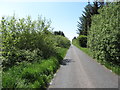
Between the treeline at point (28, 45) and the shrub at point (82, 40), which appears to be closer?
the treeline at point (28, 45)

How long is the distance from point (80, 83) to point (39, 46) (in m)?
7.02

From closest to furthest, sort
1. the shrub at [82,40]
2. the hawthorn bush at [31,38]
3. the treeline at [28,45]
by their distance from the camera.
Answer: the treeline at [28,45] → the hawthorn bush at [31,38] → the shrub at [82,40]

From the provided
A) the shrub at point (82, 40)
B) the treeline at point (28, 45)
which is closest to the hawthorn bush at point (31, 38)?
the treeline at point (28, 45)

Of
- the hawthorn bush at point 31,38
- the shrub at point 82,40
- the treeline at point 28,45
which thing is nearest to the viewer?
the treeline at point 28,45

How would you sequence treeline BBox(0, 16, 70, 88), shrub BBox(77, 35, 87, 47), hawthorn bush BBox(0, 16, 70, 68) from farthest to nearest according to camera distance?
shrub BBox(77, 35, 87, 47), hawthorn bush BBox(0, 16, 70, 68), treeline BBox(0, 16, 70, 88)

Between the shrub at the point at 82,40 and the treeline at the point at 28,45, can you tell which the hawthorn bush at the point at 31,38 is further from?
the shrub at the point at 82,40

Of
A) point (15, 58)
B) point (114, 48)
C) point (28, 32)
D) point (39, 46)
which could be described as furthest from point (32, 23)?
point (114, 48)

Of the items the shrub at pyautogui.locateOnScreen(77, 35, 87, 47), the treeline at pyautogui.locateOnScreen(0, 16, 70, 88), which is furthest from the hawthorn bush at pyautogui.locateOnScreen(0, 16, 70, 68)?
the shrub at pyautogui.locateOnScreen(77, 35, 87, 47)

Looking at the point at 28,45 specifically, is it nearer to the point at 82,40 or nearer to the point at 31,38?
the point at 31,38

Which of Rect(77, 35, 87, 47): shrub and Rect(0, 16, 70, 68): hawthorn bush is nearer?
Rect(0, 16, 70, 68): hawthorn bush

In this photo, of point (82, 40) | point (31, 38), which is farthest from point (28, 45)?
point (82, 40)

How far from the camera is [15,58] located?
940 centimetres

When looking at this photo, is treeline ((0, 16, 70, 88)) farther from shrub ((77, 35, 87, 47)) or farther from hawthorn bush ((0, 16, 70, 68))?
shrub ((77, 35, 87, 47))

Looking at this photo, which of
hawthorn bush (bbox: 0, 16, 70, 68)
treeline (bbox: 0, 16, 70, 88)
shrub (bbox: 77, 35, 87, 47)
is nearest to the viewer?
treeline (bbox: 0, 16, 70, 88)
